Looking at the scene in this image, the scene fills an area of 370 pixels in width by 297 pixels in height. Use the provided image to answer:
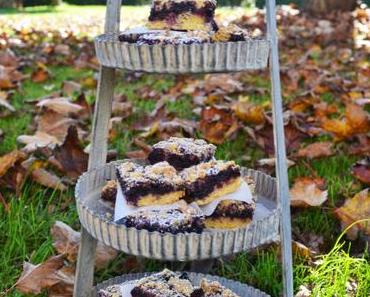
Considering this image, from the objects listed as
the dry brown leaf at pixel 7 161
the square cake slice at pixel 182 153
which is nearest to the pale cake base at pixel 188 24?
the square cake slice at pixel 182 153

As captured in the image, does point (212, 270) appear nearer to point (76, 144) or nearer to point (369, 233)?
point (369, 233)

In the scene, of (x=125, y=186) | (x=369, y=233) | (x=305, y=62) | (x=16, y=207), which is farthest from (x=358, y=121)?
(x=305, y=62)

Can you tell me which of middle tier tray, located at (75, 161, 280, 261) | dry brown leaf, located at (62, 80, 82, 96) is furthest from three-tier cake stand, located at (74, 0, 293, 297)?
dry brown leaf, located at (62, 80, 82, 96)

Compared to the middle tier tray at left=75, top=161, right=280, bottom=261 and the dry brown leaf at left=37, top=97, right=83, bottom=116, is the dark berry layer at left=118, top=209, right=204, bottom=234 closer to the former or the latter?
the middle tier tray at left=75, top=161, right=280, bottom=261

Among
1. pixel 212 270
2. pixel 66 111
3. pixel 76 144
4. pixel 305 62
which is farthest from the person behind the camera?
pixel 305 62

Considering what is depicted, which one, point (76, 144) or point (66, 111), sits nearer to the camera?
point (76, 144)

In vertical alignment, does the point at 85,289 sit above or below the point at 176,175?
below
